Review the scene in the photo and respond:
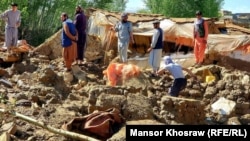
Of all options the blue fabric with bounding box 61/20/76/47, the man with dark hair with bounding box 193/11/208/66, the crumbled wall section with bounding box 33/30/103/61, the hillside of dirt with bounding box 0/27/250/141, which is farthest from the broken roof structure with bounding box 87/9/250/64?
the blue fabric with bounding box 61/20/76/47

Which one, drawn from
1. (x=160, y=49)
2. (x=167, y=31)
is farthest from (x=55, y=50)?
(x=160, y=49)

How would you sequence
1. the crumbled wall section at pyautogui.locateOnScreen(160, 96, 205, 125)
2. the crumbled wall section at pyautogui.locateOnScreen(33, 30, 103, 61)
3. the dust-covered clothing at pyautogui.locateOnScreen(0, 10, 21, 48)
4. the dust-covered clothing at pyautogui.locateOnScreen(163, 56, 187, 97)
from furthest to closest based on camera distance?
the crumbled wall section at pyautogui.locateOnScreen(33, 30, 103, 61) → the dust-covered clothing at pyautogui.locateOnScreen(0, 10, 21, 48) → the dust-covered clothing at pyautogui.locateOnScreen(163, 56, 187, 97) → the crumbled wall section at pyautogui.locateOnScreen(160, 96, 205, 125)

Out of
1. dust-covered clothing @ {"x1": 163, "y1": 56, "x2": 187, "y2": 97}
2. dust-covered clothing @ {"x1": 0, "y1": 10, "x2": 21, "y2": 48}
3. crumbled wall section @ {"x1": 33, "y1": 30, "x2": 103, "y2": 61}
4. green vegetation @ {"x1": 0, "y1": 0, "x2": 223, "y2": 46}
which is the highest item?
dust-covered clothing @ {"x1": 0, "y1": 10, "x2": 21, "y2": 48}

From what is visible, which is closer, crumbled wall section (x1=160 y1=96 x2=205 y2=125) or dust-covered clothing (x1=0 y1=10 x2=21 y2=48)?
crumbled wall section (x1=160 y1=96 x2=205 y2=125)

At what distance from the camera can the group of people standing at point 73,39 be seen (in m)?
11.7

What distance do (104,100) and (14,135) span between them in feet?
5.37

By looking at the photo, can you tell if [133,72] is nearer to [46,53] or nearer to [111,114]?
[111,114]

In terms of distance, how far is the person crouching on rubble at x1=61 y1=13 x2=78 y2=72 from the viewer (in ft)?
38.1

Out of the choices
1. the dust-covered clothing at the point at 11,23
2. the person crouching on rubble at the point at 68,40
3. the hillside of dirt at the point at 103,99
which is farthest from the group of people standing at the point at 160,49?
the dust-covered clothing at the point at 11,23

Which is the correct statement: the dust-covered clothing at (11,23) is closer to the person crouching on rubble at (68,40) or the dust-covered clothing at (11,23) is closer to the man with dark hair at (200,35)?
the person crouching on rubble at (68,40)

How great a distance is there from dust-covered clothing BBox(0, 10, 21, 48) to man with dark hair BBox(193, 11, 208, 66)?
4612 millimetres

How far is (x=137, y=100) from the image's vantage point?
8.47 metres

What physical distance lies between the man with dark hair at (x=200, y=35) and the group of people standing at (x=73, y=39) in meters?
3.09

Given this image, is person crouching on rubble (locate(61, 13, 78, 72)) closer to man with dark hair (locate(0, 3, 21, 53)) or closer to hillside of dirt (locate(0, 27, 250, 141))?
hillside of dirt (locate(0, 27, 250, 141))
